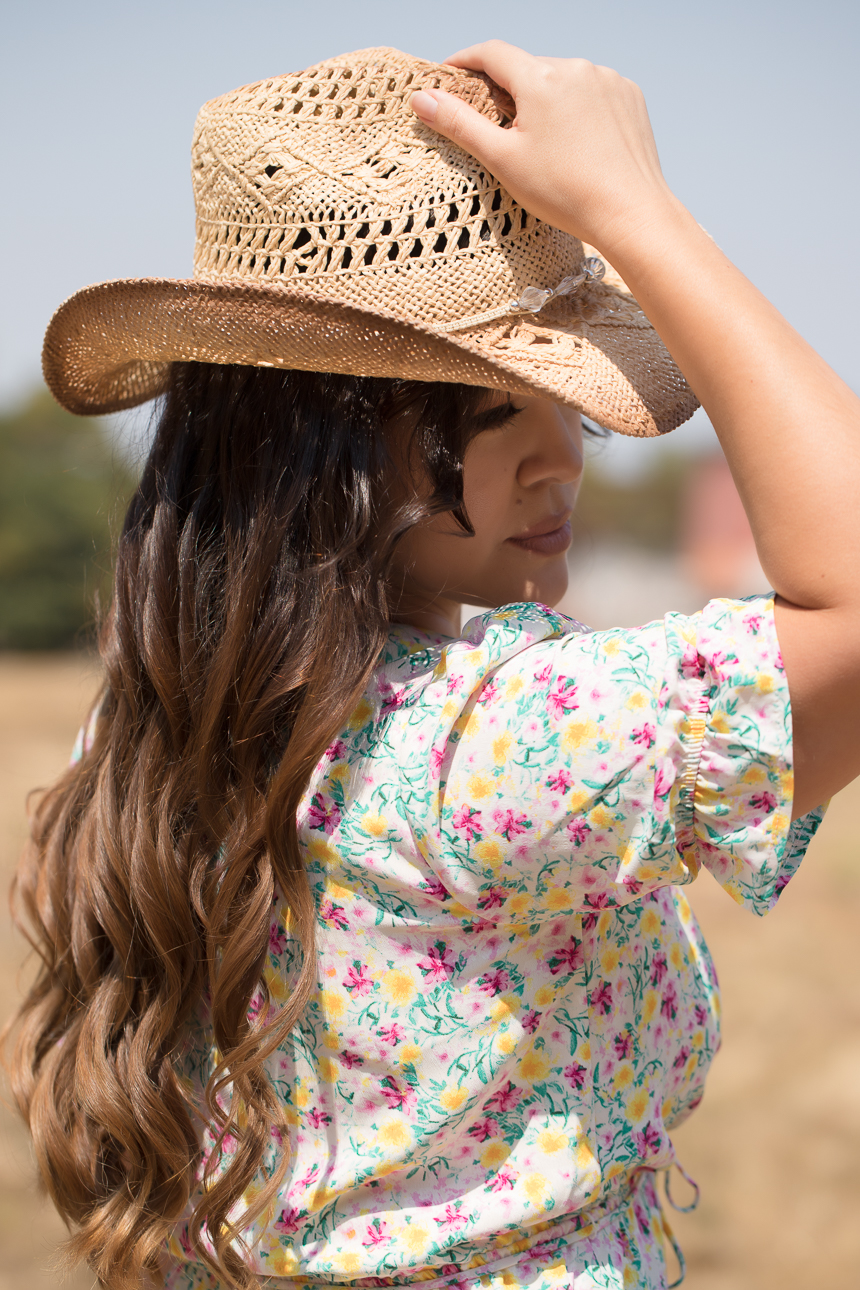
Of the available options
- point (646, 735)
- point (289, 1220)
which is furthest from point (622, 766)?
point (289, 1220)

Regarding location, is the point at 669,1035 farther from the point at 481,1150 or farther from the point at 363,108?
the point at 363,108

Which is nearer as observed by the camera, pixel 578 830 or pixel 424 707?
pixel 578 830

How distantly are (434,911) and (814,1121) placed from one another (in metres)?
3.23

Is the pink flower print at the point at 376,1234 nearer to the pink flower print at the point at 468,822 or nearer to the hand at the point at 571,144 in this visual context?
the pink flower print at the point at 468,822

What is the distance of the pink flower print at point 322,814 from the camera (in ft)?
3.81

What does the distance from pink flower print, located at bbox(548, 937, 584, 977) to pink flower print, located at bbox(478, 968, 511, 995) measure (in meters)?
Result: 0.06

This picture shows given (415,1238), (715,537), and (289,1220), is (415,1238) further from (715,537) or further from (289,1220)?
(715,537)

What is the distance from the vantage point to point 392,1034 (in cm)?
116

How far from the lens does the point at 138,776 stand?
134cm

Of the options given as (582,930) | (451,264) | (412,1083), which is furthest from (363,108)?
(412,1083)

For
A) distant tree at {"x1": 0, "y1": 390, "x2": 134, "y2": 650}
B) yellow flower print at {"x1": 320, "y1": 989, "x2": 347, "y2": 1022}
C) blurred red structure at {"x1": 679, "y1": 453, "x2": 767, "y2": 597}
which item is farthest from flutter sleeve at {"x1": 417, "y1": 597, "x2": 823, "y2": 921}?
distant tree at {"x1": 0, "y1": 390, "x2": 134, "y2": 650}

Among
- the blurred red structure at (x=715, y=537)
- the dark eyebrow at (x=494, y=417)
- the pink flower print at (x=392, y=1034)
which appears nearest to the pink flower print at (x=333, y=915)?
the pink flower print at (x=392, y=1034)

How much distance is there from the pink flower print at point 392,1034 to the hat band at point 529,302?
786 mm

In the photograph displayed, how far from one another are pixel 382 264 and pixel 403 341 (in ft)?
0.35
